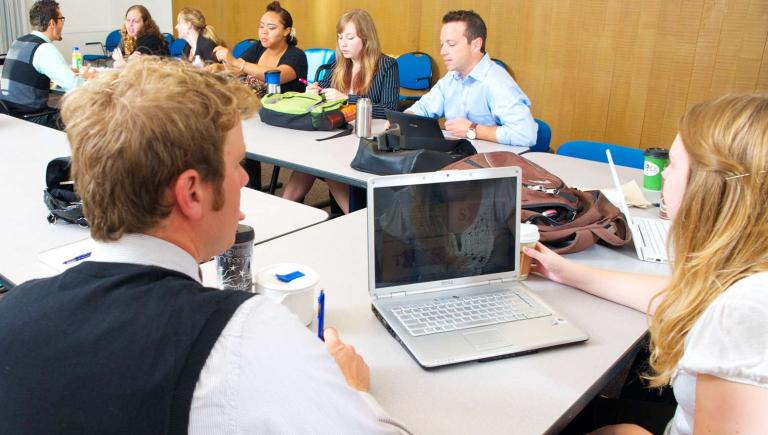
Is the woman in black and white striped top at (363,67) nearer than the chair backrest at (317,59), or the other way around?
the woman in black and white striped top at (363,67)

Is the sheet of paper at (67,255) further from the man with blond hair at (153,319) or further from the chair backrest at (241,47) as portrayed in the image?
the chair backrest at (241,47)

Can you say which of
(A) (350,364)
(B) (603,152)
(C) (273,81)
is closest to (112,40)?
(C) (273,81)

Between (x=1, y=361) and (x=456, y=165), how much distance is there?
60.1 inches

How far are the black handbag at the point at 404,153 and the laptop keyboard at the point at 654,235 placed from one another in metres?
0.78

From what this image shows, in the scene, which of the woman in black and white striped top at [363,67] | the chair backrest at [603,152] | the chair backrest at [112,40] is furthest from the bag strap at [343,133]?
the chair backrest at [112,40]

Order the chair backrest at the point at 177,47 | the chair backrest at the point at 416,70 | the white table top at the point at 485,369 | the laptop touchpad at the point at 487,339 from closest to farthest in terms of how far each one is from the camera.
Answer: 1. the white table top at the point at 485,369
2. the laptop touchpad at the point at 487,339
3. the chair backrest at the point at 416,70
4. the chair backrest at the point at 177,47

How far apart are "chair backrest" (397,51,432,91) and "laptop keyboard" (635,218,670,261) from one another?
3.55 meters

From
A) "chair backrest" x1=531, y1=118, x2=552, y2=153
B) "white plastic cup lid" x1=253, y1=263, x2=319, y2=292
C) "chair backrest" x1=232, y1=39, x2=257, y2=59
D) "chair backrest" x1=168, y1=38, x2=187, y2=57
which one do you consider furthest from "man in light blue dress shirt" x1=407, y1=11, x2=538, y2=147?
"chair backrest" x1=168, y1=38, x2=187, y2=57

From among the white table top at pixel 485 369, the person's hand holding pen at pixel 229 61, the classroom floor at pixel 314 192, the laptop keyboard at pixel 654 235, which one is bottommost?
the classroom floor at pixel 314 192

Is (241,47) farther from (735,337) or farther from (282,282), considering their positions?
(735,337)

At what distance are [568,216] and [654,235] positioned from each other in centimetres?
28

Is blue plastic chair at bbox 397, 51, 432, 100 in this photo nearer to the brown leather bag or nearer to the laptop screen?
the brown leather bag

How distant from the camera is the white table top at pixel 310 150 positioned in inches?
101

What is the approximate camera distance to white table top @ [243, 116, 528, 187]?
8.39ft
